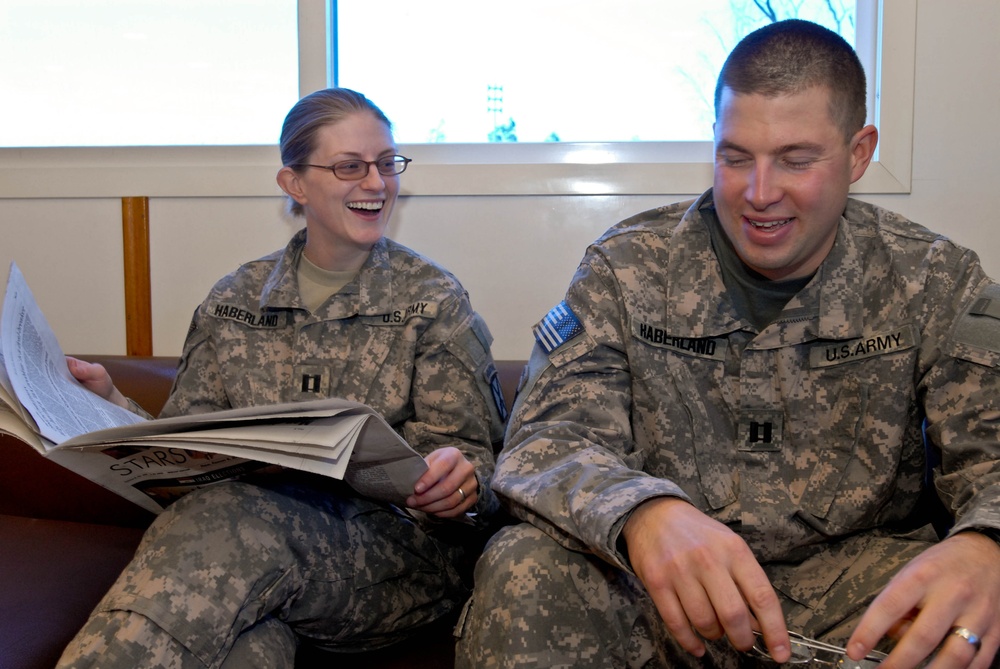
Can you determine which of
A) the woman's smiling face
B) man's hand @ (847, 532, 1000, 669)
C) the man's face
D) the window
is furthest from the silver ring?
the window

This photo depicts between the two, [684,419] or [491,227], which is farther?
[491,227]

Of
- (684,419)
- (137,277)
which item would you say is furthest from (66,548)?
(684,419)

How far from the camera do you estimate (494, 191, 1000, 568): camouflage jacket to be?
121 cm

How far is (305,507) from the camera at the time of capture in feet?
4.25

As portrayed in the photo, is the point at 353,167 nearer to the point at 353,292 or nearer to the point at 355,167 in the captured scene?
the point at 355,167

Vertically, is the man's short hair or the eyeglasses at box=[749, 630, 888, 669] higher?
the man's short hair

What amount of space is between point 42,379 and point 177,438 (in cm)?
38

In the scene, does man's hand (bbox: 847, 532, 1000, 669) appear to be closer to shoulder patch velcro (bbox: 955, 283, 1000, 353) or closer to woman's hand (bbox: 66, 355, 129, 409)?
shoulder patch velcro (bbox: 955, 283, 1000, 353)

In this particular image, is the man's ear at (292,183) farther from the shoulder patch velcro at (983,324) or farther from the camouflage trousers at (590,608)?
the shoulder patch velcro at (983,324)

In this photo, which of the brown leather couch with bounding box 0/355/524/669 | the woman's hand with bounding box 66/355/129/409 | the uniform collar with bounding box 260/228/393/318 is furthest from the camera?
the uniform collar with bounding box 260/228/393/318

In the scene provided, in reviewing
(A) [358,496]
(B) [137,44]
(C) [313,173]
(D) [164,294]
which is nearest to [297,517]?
(A) [358,496]

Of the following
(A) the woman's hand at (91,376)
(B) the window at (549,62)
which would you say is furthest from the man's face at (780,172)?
(A) the woman's hand at (91,376)

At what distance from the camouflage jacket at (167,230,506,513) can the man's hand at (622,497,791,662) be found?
62 centimetres

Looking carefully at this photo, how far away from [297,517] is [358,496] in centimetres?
18
